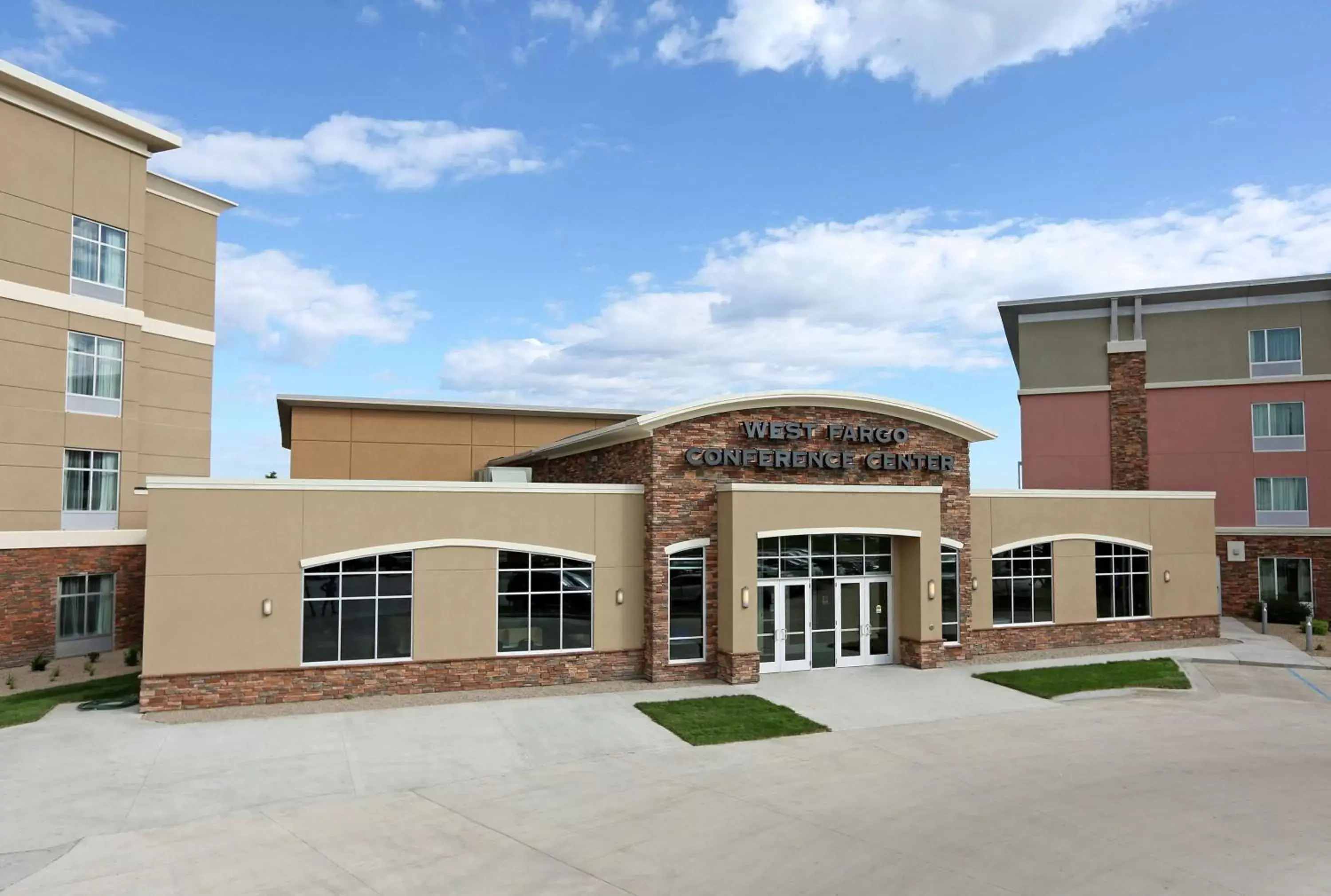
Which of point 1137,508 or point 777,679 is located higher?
point 1137,508

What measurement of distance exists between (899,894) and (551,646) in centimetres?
1147

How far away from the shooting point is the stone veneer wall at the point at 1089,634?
77.8 ft

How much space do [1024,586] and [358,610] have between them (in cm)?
1725

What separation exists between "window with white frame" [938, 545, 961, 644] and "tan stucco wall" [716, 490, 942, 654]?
75cm

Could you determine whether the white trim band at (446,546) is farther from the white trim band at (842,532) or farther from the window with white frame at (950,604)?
the window with white frame at (950,604)

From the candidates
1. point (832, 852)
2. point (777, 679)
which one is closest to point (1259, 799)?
point (832, 852)

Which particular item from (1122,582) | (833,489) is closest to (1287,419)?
(1122,582)

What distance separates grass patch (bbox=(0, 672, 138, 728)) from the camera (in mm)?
16141

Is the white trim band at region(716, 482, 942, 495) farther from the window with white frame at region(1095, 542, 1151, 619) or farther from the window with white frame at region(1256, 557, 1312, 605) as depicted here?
the window with white frame at region(1256, 557, 1312, 605)

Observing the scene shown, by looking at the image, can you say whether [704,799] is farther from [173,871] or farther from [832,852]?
[173,871]

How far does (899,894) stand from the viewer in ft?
28.7

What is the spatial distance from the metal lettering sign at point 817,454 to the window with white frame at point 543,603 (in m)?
3.73

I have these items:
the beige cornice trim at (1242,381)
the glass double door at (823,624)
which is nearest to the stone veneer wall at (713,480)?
the glass double door at (823,624)

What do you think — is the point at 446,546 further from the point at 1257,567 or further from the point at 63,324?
the point at 1257,567
